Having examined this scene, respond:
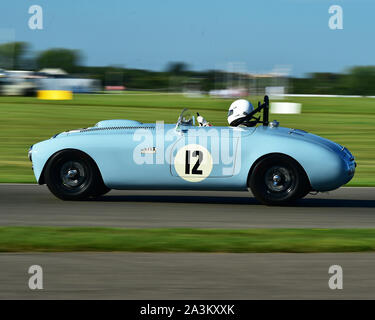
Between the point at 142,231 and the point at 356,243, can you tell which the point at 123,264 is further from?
the point at 356,243

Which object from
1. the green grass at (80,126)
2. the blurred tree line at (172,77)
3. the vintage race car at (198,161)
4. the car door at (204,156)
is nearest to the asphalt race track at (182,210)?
the vintage race car at (198,161)

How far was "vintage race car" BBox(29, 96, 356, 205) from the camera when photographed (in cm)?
935

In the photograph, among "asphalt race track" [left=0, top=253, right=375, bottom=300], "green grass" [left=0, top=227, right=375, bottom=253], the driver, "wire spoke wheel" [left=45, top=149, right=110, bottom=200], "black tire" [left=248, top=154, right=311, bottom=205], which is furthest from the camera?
the driver

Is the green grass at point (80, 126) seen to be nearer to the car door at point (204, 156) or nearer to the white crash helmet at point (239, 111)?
the white crash helmet at point (239, 111)

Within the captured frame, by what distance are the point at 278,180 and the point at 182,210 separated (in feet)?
4.24

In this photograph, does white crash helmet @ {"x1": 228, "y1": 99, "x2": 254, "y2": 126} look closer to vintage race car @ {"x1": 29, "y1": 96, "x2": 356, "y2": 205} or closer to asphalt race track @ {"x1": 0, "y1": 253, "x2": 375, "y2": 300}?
vintage race car @ {"x1": 29, "y1": 96, "x2": 356, "y2": 205}

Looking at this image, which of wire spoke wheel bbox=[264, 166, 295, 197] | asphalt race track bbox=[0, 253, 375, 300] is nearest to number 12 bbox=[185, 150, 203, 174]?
wire spoke wheel bbox=[264, 166, 295, 197]

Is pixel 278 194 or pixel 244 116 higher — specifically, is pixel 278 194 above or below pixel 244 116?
below

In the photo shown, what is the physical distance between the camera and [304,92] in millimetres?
89688

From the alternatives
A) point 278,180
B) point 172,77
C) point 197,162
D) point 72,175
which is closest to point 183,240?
point 197,162

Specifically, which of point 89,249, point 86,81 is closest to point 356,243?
point 89,249

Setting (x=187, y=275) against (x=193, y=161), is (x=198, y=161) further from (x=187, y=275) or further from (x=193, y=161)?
(x=187, y=275)

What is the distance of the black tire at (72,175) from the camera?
9.63 meters
